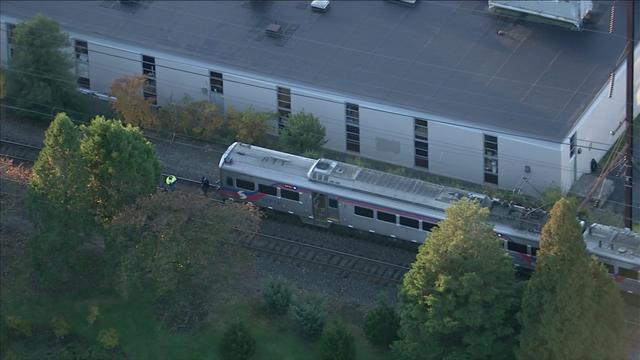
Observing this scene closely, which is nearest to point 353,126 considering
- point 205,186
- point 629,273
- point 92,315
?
point 205,186

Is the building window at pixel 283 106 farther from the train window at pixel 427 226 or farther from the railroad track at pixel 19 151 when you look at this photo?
the railroad track at pixel 19 151

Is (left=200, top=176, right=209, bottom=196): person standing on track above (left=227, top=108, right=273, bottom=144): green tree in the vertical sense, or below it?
below

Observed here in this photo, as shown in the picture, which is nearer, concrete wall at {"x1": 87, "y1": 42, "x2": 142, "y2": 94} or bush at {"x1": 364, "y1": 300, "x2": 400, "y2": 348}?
bush at {"x1": 364, "y1": 300, "x2": 400, "y2": 348}

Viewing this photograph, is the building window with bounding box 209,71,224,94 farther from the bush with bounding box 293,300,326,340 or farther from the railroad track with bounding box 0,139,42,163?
the bush with bounding box 293,300,326,340

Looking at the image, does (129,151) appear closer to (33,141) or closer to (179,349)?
(179,349)

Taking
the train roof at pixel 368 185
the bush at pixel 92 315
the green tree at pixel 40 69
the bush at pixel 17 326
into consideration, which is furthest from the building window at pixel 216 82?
A: the bush at pixel 17 326

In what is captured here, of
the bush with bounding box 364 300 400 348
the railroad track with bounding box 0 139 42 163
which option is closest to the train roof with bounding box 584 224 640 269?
the bush with bounding box 364 300 400 348
